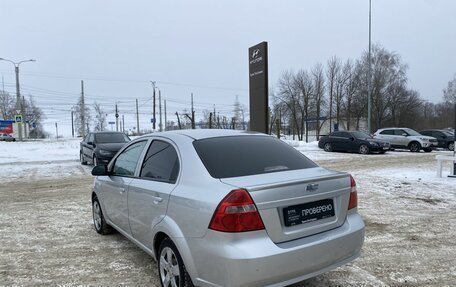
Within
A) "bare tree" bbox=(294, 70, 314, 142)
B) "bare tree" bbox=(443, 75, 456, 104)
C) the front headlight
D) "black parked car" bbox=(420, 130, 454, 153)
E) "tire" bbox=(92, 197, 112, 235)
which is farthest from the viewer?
"bare tree" bbox=(443, 75, 456, 104)

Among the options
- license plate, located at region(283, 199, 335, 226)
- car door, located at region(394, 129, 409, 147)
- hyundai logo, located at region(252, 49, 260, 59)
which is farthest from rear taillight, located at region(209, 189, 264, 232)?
car door, located at region(394, 129, 409, 147)

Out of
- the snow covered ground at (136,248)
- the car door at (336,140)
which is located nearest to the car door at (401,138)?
the car door at (336,140)

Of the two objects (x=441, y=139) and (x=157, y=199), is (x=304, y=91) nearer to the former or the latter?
(x=441, y=139)

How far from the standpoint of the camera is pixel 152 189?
3.85 meters

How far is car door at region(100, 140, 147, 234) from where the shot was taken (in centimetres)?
459

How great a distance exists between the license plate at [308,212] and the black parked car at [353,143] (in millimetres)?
20524

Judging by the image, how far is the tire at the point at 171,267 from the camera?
334 cm

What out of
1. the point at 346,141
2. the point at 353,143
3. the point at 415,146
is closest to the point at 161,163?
the point at 353,143

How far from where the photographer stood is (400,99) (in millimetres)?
52906

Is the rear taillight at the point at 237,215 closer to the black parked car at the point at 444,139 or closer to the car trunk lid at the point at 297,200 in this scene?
the car trunk lid at the point at 297,200

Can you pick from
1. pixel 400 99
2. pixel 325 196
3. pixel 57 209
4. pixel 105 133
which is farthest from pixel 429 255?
pixel 400 99

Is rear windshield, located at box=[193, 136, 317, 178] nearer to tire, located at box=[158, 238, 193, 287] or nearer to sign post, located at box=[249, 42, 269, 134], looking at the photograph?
tire, located at box=[158, 238, 193, 287]

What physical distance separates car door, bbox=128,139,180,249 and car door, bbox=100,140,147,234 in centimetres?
22

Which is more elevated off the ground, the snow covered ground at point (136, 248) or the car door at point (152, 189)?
the car door at point (152, 189)
